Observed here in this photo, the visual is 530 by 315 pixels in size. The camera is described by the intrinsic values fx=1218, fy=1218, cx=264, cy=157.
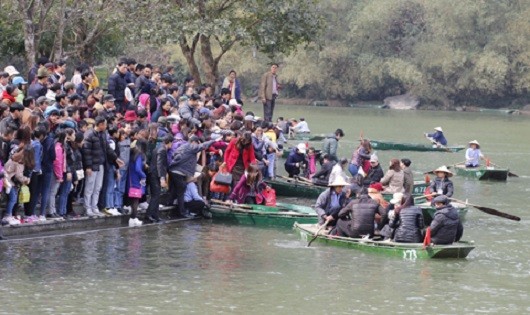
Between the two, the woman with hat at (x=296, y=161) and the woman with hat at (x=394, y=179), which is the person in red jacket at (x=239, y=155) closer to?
the woman with hat at (x=394, y=179)

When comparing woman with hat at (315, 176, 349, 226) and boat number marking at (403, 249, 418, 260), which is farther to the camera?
woman with hat at (315, 176, 349, 226)

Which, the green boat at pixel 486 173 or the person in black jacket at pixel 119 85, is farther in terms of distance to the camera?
the green boat at pixel 486 173

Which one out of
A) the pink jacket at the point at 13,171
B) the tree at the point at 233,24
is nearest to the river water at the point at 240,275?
the pink jacket at the point at 13,171

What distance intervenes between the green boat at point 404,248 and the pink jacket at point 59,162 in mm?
4227

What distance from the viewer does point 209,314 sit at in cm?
1519

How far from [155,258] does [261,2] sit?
58.4 ft

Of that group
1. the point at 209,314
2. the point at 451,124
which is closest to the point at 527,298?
the point at 209,314

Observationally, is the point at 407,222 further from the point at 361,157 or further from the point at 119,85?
the point at 119,85

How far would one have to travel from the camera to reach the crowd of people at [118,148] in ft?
60.7

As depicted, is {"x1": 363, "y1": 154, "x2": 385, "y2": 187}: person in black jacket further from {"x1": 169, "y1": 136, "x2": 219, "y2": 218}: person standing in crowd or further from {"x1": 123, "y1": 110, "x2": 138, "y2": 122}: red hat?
{"x1": 123, "y1": 110, "x2": 138, "y2": 122}: red hat

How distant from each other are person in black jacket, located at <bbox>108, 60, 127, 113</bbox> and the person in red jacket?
8.76 ft

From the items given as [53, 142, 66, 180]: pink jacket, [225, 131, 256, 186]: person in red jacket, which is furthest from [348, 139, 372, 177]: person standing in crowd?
[53, 142, 66, 180]: pink jacket

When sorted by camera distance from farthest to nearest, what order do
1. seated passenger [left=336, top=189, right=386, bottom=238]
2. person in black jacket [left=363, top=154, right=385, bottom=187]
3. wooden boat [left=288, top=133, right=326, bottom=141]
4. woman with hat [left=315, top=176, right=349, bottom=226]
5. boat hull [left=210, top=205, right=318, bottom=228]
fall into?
wooden boat [left=288, top=133, right=326, bottom=141], person in black jacket [left=363, top=154, right=385, bottom=187], boat hull [left=210, top=205, right=318, bottom=228], woman with hat [left=315, top=176, right=349, bottom=226], seated passenger [left=336, top=189, right=386, bottom=238]

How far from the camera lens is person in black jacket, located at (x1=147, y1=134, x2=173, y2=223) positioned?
69.1 feet
